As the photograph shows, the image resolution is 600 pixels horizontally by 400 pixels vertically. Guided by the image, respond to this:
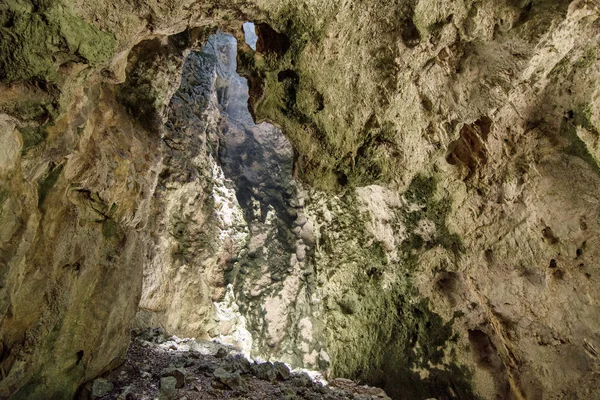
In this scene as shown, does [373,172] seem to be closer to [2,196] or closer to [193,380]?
[193,380]

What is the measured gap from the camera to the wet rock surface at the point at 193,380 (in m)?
3.04

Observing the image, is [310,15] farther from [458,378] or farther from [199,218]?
[199,218]

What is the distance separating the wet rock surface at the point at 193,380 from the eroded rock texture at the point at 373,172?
0.26 m

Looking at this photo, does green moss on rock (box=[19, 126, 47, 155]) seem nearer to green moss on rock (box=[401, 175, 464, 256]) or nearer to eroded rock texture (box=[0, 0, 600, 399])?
eroded rock texture (box=[0, 0, 600, 399])

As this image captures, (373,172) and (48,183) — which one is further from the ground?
(373,172)

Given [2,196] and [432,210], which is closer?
[2,196]

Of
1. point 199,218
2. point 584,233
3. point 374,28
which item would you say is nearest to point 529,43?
point 374,28

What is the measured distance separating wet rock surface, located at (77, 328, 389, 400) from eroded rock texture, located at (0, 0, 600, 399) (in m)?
0.26

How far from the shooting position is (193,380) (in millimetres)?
3312

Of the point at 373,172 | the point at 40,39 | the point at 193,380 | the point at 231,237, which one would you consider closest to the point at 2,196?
the point at 40,39

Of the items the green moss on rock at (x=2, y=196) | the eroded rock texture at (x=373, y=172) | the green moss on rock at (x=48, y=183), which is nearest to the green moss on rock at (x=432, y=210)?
the eroded rock texture at (x=373, y=172)

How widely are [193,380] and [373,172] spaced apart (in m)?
3.03

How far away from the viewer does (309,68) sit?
3791 mm

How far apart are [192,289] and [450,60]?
6.55 m
